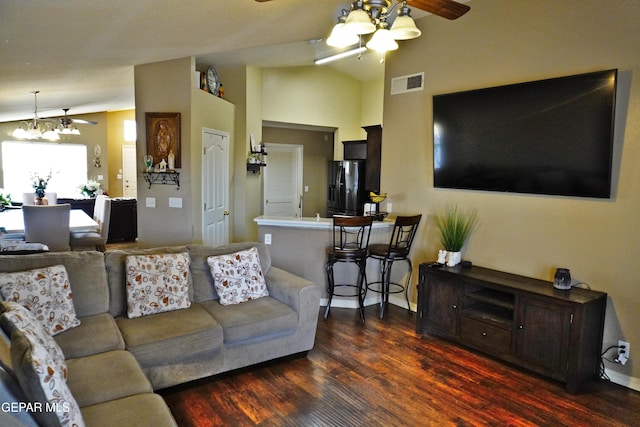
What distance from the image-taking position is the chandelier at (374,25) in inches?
93.7

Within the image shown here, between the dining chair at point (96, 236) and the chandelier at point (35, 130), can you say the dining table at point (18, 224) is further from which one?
the chandelier at point (35, 130)

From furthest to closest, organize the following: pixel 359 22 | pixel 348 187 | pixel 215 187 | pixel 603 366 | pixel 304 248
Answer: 1. pixel 348 187
2. pixel 215 187
3. pixel 304 248
4. pixel 603 366
5. pixel 359 22

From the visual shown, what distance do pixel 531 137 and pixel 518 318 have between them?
1.46m

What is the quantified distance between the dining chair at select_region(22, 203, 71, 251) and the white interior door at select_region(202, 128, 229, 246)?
1.70 m

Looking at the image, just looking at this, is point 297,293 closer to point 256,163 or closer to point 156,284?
point 156,284

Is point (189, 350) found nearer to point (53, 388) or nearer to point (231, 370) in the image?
point (231, 370)

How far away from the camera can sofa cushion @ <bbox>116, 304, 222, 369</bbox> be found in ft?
8.16

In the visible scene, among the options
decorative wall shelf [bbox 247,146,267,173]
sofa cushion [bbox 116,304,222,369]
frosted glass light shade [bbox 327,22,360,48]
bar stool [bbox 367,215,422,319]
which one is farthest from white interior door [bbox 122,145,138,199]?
frosted glass light shade [bbox 327,22,360,48]

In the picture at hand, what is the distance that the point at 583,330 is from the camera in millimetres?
2816

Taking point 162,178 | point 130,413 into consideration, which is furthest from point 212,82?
point 130,413

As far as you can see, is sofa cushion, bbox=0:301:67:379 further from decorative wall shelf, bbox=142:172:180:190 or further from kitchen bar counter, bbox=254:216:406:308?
decorative wall shelf, bbox=142:172:180:190

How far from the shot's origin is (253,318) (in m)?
2.91

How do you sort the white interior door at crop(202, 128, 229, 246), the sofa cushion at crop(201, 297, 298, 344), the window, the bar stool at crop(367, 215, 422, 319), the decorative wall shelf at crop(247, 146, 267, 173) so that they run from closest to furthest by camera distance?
the sofa cushion at crop(201, 297, 298, 344), the bar stool at crop(367, 215, 422, 319), the white interior door at crop(202, 128, 229, 246), the decorative wall shelf at crop(247, 146, 267, 173), the window

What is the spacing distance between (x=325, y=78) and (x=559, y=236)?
5366mm
